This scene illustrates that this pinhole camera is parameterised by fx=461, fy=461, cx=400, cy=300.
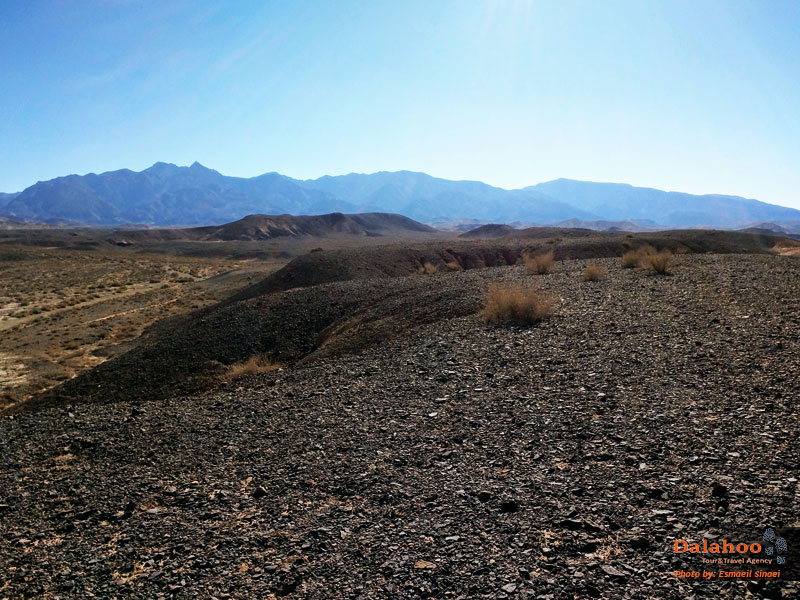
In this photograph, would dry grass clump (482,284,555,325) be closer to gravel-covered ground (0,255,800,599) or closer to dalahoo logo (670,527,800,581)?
gravel-covered ground (0,255,800,599)

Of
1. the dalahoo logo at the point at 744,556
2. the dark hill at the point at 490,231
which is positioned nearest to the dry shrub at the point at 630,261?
the dalahoo logo at the point at 744,556

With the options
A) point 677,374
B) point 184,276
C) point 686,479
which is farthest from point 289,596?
point 184,276

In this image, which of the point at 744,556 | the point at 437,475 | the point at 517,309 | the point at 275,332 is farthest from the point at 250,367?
the point at 744,556

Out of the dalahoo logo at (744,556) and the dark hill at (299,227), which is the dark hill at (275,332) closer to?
the dalahoo logo at (744,556)

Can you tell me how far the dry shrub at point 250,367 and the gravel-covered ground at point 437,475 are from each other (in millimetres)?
2863

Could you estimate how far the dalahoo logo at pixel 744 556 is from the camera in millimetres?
3605

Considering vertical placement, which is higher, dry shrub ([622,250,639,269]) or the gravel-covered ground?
dry shrub ([622,250,639,269])

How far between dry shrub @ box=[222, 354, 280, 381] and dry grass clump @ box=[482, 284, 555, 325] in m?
6.71

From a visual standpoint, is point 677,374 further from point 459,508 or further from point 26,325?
point 26,325

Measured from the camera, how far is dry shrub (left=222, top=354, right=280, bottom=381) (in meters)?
13.8

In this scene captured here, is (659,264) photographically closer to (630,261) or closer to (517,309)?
(630,261)

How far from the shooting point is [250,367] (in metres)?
14.3

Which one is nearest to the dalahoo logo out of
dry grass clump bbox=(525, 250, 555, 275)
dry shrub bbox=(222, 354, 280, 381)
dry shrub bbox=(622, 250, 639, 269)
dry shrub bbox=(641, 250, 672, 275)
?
dry shrub bbox=(222, 354, 280, 381)

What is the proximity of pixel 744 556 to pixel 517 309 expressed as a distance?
9150 millimetres
